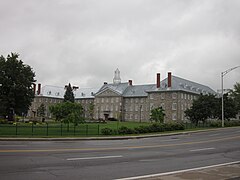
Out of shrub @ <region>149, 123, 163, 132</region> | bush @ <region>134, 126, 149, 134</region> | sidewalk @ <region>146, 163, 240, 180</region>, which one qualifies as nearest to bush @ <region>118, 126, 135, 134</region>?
bush @ <region>134, 126, 149, 134</region>

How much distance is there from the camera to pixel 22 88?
5869cm

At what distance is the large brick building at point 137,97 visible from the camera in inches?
3300

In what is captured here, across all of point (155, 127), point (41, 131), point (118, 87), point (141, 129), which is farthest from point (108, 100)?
point (41, 131)

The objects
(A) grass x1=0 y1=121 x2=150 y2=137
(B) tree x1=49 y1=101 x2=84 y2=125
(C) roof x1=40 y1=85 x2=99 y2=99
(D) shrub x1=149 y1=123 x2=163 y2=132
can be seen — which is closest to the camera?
(A) grass x1=0 y1=121 x2=150 y2=137

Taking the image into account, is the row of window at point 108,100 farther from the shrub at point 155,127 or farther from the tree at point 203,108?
the shrub at point 155,127

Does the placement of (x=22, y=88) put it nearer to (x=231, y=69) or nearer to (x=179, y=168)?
(x=231, y=69)

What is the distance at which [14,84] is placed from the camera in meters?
59.4

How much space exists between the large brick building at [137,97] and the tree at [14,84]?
106ft

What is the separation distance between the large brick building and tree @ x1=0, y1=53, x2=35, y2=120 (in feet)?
106

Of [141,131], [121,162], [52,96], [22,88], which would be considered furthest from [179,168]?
[52,96]

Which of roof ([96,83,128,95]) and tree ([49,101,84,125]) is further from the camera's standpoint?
roof ([96,83,128,95])

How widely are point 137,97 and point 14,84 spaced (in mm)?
48714

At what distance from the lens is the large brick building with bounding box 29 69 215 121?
83819 millimetres

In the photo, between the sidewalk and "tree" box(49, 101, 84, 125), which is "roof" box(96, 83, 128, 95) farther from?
the sidewalk
